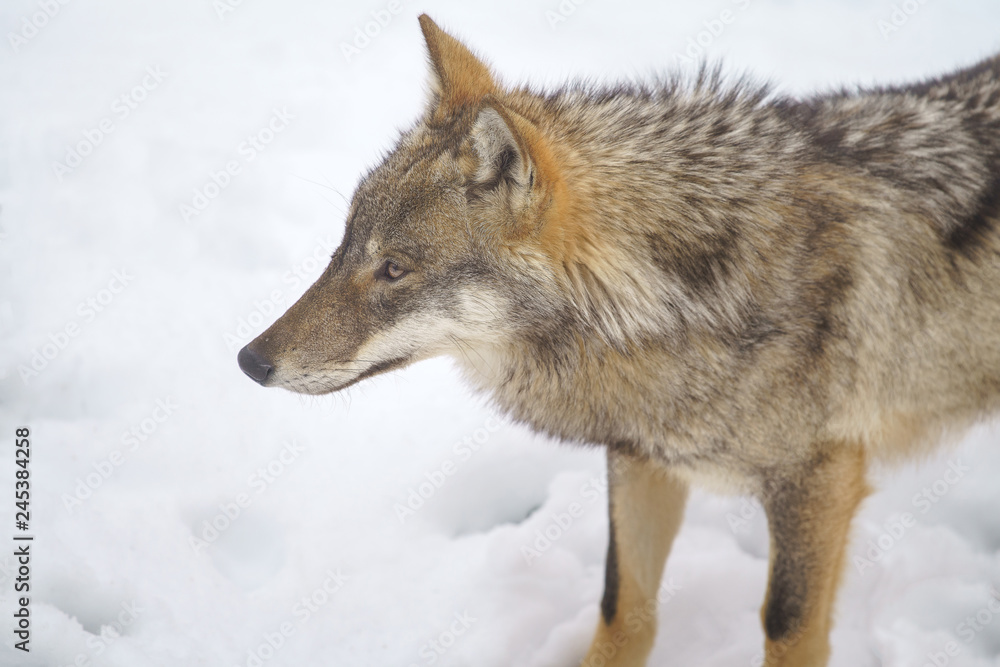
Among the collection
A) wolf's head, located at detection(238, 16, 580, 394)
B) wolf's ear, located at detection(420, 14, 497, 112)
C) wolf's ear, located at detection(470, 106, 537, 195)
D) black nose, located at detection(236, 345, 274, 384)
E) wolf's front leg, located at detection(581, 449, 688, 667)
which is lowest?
wolf's front leg, located at detection(581, 449, 688, 667)

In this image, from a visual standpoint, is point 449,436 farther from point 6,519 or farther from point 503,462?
point 6,519

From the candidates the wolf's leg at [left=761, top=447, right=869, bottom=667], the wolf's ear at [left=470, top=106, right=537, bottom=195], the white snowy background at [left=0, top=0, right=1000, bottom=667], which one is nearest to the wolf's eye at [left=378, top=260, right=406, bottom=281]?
the wolf's ear at [left=470, top=106, right=537, bottom=195]

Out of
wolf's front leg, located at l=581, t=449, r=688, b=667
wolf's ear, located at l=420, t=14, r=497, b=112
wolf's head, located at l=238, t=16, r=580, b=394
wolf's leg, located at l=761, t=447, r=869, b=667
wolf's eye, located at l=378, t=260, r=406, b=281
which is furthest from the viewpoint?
wolf's front leg, located at l=581, t=449, r=688, b=667

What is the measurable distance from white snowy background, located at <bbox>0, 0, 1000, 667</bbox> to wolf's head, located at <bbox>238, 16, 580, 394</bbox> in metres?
0.85

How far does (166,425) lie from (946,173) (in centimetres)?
388

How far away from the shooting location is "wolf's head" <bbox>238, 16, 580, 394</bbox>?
2.48m

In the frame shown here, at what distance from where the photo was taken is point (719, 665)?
3.41m

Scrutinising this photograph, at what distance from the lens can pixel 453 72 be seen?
115 inches

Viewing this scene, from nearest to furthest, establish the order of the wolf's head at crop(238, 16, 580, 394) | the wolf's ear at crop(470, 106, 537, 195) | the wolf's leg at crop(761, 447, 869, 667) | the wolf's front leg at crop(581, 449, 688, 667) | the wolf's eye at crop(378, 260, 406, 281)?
the wolf's ear at crop(470, 106, 537, 195) < the wolf's head at crop(238, 16, 580, 394) < the wolf's eye at crop(378, 260, 406, 281) < the wolf's leg at crop(761, 447, 869, 667) < the wolf's front leg at crop(581, 449, 688, 667)

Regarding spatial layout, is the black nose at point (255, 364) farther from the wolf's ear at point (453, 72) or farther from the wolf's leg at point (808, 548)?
the wolf's leg at point (808, 548)

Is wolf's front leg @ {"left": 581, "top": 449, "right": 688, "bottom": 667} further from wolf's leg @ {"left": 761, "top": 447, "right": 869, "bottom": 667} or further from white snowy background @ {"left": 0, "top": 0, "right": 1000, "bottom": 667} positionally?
wolf's leg @ {"left": 761, "top": 447, "right": 869, "bottom": 667}

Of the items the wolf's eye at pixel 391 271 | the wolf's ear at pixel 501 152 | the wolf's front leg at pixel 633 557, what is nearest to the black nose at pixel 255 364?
the wolf's eye at pixel 391 271

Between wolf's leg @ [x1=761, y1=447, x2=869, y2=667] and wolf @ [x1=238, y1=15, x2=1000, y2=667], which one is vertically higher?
wolf @ [x1=238, y1=15, x2=1000, y2=667]

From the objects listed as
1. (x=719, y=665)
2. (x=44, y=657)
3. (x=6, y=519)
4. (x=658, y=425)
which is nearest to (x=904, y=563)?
(x=719, y=665)
